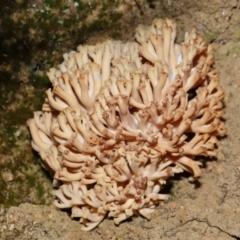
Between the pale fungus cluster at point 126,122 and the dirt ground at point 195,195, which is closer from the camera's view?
the pale fungus cluster at point 126,122

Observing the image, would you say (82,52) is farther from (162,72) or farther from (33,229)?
(33,229)

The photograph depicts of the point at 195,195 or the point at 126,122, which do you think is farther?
the point at 195,195

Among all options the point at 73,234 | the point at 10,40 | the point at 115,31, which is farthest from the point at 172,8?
the point at 73,234

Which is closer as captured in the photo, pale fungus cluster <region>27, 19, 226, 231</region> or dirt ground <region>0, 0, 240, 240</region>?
pale fungus cluster <region>27, 19, 226, 231</region>

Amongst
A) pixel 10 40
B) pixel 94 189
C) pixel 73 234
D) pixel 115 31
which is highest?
pixel 10 40
